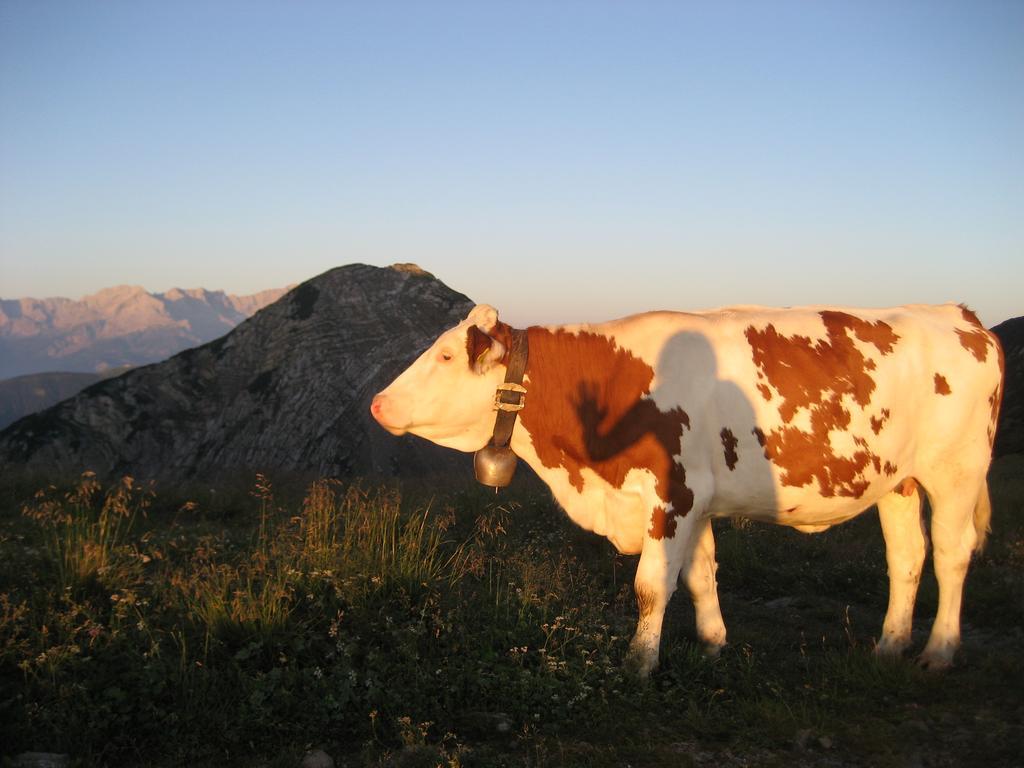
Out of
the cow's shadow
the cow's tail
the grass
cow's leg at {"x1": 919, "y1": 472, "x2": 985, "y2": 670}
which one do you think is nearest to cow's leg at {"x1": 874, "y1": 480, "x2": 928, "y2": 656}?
cow's leg at {"x1": 919, "y1": 472, "x2": 985, "y2": 670}

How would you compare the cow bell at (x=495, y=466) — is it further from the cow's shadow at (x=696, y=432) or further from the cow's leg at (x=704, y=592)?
the cow's leg at (x=704, y=592)

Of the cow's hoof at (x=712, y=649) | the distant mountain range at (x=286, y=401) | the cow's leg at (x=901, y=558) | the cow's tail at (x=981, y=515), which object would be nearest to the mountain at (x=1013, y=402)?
the distant mountain range at (x=286, y=401)

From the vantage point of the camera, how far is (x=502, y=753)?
4.09 m

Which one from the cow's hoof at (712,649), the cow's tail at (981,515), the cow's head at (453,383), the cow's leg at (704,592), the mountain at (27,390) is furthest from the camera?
the mountain at (27,390)

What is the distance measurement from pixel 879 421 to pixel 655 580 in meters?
1.87

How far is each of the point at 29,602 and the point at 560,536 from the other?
4927mm

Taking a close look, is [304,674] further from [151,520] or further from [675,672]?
[151,520]

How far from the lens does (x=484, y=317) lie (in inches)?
206

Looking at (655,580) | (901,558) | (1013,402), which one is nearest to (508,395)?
(655,580)

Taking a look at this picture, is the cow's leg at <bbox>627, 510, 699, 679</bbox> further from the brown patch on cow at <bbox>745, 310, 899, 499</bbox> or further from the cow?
the brown patch on cow at <bbox>745, 310, 899, 499</bbox>

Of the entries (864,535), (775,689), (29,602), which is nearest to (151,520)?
(29,602)

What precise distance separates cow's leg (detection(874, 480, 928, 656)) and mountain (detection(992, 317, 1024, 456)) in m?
8.93

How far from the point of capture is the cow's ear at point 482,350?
17.0 feet

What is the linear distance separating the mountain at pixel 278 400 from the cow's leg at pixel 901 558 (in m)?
8.58
